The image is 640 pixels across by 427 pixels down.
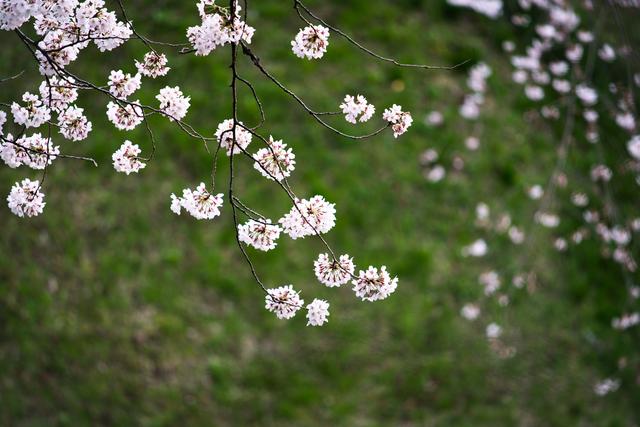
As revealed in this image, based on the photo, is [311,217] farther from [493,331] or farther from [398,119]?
[493,331]

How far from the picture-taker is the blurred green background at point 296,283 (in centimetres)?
375

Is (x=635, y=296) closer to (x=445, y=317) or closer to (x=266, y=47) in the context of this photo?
(x=445, y=317)

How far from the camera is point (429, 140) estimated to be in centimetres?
489

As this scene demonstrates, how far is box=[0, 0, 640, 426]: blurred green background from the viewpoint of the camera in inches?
148

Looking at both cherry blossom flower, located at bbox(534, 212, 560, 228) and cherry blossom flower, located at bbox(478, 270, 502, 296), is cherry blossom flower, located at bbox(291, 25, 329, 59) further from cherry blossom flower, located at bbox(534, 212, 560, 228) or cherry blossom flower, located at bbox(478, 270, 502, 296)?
cherry blossom flower, located at bbox(534, 212, 560, 228)

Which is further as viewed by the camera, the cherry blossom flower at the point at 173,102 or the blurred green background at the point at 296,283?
the blurred green background at the point at 296,283

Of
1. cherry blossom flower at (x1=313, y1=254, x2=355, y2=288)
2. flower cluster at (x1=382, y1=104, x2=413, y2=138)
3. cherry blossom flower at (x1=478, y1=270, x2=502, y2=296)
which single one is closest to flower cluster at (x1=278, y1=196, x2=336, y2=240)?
cherry blossom flower at (x1=313, y1=254, x2=355, y2=288)

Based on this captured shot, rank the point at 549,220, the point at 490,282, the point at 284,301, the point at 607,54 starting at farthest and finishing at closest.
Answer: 1. the point at 607,54
2. the point at 549,220
3. the point at 490,282
4. the point at 284,301

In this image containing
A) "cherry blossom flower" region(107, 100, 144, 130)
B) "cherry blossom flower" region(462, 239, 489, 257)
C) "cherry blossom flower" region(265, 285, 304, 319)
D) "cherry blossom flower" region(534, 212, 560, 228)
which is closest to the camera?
"cherry blossom flower" region(265, 285, 304, 319)

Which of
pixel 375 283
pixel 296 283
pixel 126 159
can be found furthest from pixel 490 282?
pixel 126 159

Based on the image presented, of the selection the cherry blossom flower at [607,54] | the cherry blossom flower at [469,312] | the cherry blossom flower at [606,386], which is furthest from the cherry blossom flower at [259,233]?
the cherry blossom flower at [607,54]

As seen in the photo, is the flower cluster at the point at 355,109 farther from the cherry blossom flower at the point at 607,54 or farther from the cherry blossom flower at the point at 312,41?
the cherry blossom flower at the point at 607,54

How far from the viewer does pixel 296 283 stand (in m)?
4.16

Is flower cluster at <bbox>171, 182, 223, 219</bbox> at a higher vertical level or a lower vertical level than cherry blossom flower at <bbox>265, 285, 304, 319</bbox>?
higher
